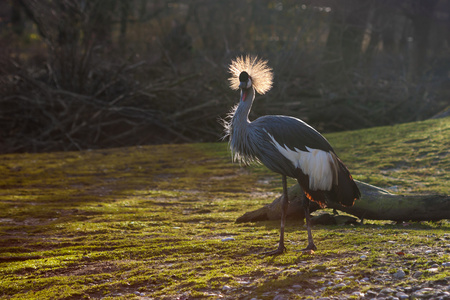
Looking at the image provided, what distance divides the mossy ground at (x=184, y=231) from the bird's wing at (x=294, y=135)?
109 centimetres

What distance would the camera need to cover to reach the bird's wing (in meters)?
5.72

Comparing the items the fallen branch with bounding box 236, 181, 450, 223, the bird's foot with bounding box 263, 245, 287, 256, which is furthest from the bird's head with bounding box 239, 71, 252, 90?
the bird's foot with bounding box 263, 245, 287, 256

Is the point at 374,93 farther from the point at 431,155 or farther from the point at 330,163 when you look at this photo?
the point at 330,163

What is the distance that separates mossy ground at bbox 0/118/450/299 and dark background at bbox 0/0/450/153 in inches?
120

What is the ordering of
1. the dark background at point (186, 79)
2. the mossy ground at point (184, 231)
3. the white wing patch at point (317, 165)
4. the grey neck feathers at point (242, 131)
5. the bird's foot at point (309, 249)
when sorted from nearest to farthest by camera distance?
the mossy ground at point (184, 231)
the bird's foot at point (309, 249)
the white wing patch at point (317, 165)
the grey neck feathers at point (242, 131)
the dark background at point (186, 79)

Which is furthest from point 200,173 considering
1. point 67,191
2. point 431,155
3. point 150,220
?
point 431,155

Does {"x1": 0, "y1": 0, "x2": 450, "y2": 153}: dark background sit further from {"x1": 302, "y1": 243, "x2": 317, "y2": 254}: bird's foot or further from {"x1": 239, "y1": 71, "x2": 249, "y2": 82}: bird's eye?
{"x1": 302, "y1": 243, "x2": 317, "y2": 254}: bird's foot

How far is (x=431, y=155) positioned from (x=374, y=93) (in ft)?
27.8

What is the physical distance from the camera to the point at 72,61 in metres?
16.3

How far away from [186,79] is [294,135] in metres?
11.0

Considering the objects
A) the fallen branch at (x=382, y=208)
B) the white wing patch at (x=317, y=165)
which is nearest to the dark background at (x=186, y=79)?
the fallen branch at (x=382, y=208)

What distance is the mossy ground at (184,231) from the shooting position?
4.79 metres

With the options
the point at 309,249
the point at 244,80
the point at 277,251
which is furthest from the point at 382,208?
the point at 244,80

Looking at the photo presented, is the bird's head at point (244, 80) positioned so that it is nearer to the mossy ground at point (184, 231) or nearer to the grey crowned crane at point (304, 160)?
the grey crowned crane at point (304, 160)
